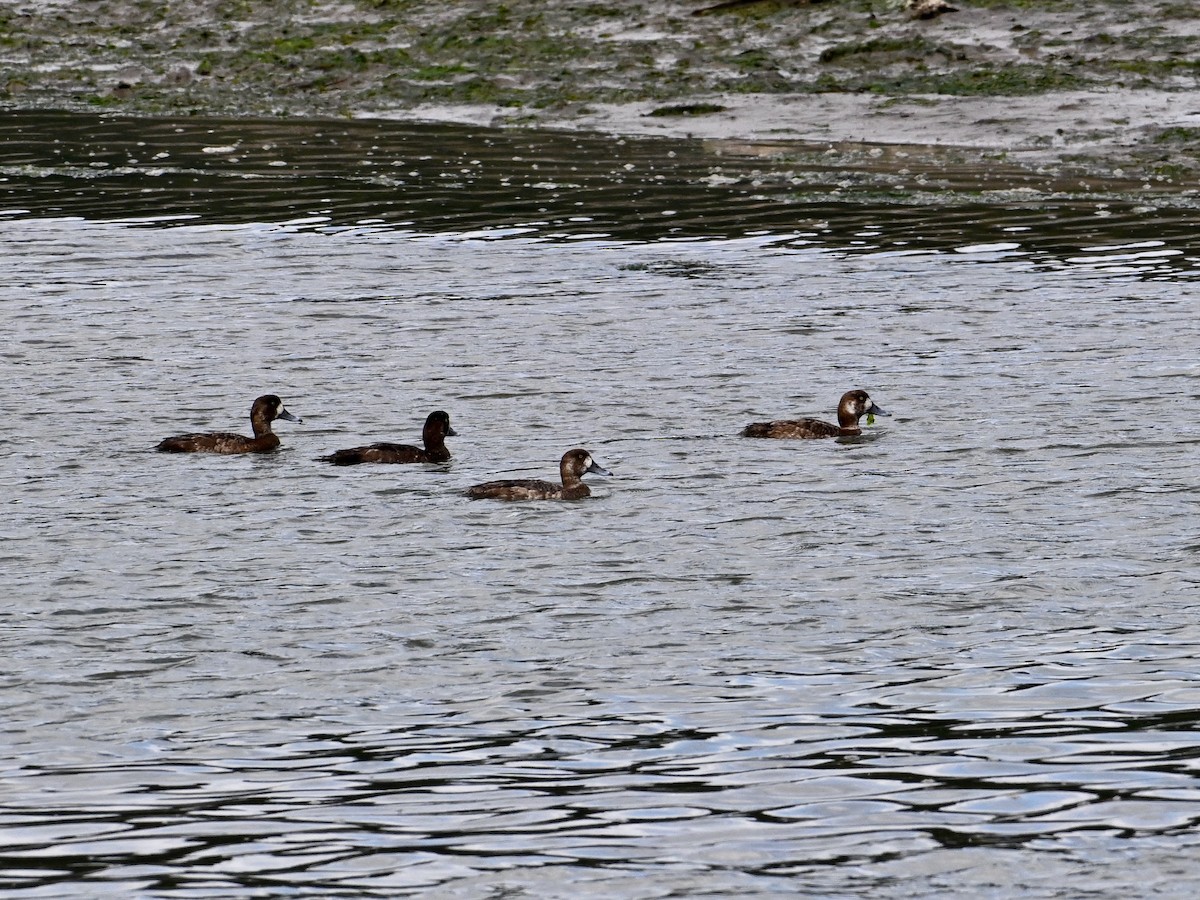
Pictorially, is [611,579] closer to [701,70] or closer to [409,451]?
[409,451]

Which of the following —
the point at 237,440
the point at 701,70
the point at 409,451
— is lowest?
the point at 409,451

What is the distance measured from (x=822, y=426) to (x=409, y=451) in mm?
3349

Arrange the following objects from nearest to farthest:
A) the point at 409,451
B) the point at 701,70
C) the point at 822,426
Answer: the point at 409,451 → the point at 822,426 → the point at 701,70

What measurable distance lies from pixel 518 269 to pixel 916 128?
11468 millimetres

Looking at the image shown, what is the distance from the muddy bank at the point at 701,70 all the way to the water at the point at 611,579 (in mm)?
8027

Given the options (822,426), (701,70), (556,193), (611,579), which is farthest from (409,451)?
(701,70)

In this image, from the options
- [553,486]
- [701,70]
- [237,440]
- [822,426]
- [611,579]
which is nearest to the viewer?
[611,579]

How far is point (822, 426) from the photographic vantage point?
17984mm

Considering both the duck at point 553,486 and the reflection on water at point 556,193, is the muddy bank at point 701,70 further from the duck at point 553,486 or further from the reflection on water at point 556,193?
the duck at point 553,486

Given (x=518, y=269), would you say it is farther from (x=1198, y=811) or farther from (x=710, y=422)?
(x=1198, y=811)

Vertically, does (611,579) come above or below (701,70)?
below

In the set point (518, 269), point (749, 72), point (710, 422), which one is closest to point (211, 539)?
point (710, 422)

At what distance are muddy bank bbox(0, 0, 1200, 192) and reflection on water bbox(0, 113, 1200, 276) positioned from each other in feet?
4.70

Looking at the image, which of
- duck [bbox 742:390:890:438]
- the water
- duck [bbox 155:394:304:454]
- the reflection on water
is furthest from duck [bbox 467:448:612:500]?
the reflection on water
